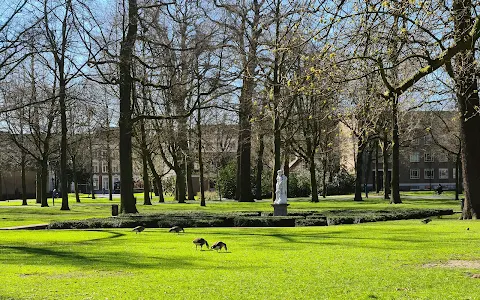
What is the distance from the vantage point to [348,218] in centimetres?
2545

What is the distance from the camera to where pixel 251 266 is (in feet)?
40.0

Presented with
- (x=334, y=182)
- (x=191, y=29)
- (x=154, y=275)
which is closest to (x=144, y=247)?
(x=154, y=275)

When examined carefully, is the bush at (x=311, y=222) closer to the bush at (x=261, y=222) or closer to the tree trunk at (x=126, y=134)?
the bush at (x=261, y=222)

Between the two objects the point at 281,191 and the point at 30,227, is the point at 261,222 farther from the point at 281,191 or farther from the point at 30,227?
the point at 30,227

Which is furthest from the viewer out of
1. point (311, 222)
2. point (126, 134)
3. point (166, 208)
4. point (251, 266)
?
point (166, 208)

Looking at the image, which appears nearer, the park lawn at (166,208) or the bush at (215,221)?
the bush at (215,221)

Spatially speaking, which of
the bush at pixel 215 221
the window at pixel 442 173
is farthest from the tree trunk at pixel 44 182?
the window at pixel 442 173

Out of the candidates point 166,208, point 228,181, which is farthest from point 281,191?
point 228,181

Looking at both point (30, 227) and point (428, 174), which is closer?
point (30, 227)

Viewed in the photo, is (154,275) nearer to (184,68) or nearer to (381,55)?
(381,55)

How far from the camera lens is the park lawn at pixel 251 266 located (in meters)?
9.08

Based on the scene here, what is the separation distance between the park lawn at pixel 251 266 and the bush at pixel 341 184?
1780 inches

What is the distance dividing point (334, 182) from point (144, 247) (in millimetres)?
50808

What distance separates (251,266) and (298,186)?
4993 centimetres
